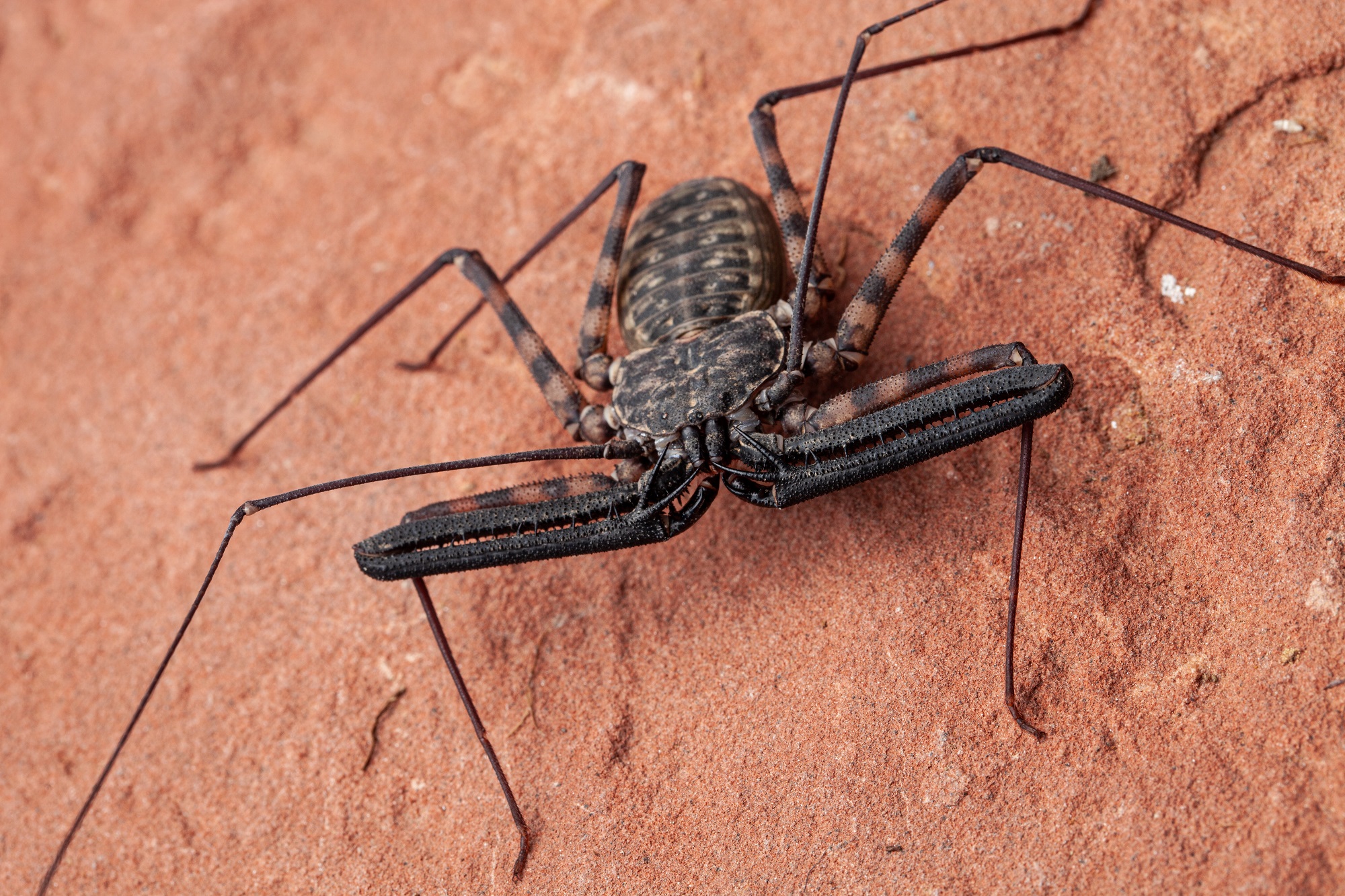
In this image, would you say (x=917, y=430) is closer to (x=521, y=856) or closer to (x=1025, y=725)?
(x=1025, y=725)

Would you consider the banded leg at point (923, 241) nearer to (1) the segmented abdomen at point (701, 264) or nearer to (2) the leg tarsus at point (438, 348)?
(1) the segmented abdomen at point (701, 264)

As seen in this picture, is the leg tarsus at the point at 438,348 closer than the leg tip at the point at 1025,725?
No

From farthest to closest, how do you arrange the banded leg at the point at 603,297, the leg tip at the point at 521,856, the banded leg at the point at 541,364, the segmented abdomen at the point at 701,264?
1. the banded leg at the point at 603,297
2. the banded leg at the point at 541,364
3. the segmented abdomen at the point at 701,264
4. the leg tip at the point at 521,856

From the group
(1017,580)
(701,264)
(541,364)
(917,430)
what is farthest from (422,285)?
(1017,580)

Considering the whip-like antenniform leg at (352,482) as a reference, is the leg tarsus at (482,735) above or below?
below

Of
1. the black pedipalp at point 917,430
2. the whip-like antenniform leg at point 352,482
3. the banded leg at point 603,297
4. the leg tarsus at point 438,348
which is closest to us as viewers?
the black pedipalp at point 917,430

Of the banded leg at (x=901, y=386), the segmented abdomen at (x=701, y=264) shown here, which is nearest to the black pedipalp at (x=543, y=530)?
the banded leg at (x=901, y=386)
